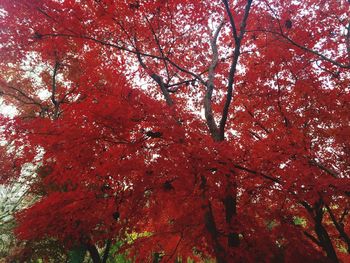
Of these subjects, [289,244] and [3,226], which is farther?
[3,226]

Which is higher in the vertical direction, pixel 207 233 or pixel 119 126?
pixel 119 126

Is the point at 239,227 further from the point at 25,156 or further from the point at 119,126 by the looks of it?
the point at 25,156

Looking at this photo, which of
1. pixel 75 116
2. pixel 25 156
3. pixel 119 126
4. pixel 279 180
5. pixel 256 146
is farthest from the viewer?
pixel 25 156

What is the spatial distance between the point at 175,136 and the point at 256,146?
3.71 m

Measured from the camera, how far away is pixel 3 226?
14.1 metres

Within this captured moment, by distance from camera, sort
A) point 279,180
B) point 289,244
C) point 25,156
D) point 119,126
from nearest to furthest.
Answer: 1. point 119,126
2. point 279,180
3. point 289,244
4. point 25,156

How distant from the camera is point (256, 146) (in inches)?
352

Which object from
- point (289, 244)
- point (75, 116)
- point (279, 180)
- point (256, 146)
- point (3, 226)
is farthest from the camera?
point (3, 226)

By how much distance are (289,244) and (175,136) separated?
468 centimetres

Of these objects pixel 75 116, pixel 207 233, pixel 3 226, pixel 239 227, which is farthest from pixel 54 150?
pixel 3 226

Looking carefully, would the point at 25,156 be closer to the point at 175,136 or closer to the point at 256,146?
the point at 175,136

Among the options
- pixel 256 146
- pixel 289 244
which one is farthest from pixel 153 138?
pixel 289 244

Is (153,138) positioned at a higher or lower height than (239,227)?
higher

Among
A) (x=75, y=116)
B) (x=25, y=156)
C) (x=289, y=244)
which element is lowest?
(x=289, y=244)
